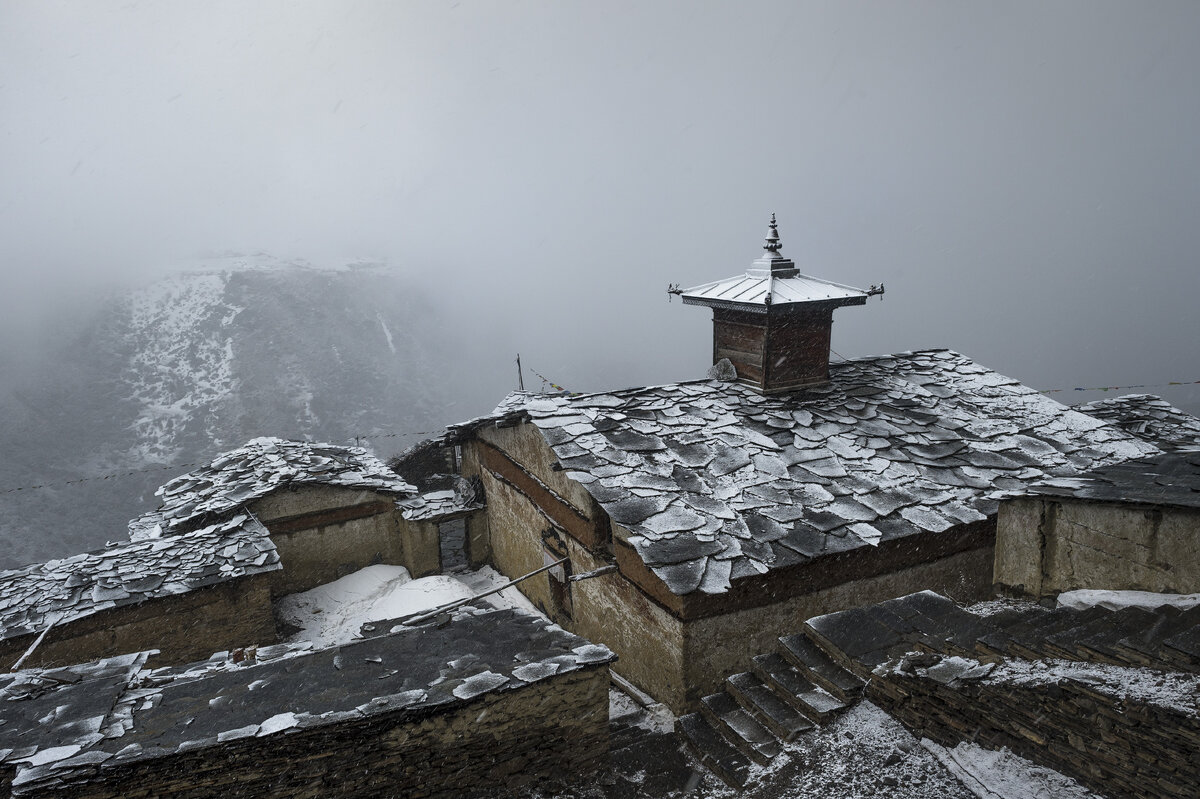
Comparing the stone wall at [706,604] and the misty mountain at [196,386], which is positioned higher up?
the stone wall at [706,604]

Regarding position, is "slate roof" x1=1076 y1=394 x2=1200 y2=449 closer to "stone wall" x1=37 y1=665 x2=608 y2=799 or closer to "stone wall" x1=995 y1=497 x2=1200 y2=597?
"stone wall" x1=995 y1=497 x2=1200 y2=597

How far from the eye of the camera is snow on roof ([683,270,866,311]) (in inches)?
436

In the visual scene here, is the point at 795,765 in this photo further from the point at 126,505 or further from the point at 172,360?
the point at 172,360

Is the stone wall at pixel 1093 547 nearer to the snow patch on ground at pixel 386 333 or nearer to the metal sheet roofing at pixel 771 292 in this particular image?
the metal sheet roofing at pixel 771 292

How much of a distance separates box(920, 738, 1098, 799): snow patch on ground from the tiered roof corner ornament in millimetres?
7275

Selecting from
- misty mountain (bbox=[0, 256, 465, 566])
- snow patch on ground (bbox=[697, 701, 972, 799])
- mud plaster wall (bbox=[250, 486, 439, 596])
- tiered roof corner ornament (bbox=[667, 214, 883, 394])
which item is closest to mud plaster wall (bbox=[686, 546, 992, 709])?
snow patch on ground (bbox=[697, 701, 972, 799])

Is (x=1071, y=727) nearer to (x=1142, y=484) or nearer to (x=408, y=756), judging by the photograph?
(x=1142, y=484)

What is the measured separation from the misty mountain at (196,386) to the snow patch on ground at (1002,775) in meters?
45.2

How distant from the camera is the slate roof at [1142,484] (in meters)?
4.92

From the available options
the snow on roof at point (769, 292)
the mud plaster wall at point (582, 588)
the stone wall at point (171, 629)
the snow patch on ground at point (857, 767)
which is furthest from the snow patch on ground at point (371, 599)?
the snow patch on ground at point (857, 767)

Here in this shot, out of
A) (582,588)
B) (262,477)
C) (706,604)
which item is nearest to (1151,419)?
(706,604)

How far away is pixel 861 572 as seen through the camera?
26.4ft

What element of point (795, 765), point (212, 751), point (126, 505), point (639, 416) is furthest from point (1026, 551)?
point (126, 505)

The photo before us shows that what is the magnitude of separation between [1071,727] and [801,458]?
5.65 m
